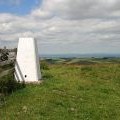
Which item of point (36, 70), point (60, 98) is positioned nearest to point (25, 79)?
point (36, 70)

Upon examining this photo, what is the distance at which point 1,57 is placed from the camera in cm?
1619

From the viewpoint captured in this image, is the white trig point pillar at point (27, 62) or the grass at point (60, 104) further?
the white trig point pillar at point (27, 62)

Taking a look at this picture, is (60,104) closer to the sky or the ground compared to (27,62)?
closer to the ground

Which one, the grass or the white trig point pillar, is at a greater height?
the white trig point pillar

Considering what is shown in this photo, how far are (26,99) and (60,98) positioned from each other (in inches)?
52.7

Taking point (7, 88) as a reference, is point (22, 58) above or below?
above

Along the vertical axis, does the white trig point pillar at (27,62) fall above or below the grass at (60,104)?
above

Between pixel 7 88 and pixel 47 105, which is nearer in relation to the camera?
pixel 47 105

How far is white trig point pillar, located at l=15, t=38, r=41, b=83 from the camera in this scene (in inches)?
646

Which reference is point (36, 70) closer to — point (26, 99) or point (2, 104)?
point (26, 99)

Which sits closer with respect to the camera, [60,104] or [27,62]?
[60,104]

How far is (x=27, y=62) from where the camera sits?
16438mm

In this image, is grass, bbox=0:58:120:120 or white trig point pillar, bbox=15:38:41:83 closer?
grass, bbox=0:58:120:120

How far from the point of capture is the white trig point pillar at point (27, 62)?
16.4 m
